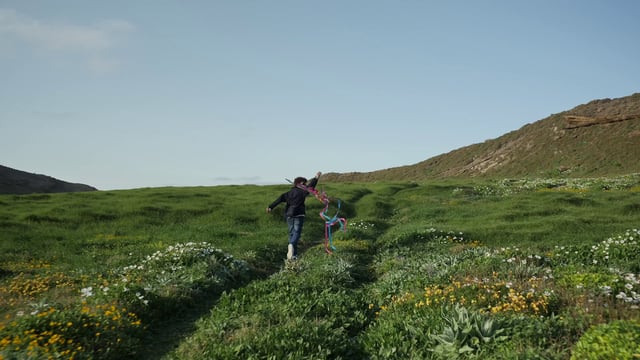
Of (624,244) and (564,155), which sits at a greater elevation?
(564,155)

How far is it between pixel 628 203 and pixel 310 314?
99.4 feet

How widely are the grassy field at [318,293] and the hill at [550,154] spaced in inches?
1852

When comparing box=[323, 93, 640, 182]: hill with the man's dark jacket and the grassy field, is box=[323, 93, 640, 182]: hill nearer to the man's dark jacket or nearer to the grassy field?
the grassy field

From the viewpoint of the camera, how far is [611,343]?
603 cm

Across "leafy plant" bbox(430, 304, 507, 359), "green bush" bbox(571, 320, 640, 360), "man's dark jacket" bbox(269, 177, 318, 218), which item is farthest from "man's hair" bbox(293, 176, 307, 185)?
"green bush" bbox(571, 320, 640, 360)

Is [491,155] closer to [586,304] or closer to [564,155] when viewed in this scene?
[564,155]

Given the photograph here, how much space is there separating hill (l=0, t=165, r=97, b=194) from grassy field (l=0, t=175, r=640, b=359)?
54.1m

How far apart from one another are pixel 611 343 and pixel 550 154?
3166 inches

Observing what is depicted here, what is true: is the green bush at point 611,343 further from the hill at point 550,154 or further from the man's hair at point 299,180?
the hill at point 550,154

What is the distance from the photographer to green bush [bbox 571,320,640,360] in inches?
229

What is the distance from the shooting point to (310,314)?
32.5 ft

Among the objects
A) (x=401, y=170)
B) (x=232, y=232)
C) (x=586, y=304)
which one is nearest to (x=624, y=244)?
(x=586, y=304)

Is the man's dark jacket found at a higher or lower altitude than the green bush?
higher

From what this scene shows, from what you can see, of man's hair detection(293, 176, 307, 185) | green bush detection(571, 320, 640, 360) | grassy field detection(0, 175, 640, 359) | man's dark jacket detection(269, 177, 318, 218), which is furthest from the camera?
man's hair detection(293, 176, 307, 185)
